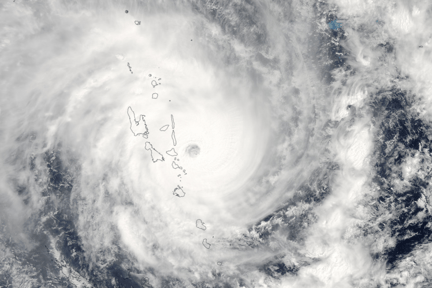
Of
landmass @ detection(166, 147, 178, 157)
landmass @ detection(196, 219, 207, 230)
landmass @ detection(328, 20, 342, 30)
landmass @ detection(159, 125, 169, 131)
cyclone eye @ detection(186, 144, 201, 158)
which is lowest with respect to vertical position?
landmass @ detection(196, 219, 207, 230)

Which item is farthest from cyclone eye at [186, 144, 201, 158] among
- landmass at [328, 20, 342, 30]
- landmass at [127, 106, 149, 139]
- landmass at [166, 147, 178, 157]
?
landmass at [328, 20, 342, 30]

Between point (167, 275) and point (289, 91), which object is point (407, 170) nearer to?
point (289, 91)

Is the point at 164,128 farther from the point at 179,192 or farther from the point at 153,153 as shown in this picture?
the point at 179,192

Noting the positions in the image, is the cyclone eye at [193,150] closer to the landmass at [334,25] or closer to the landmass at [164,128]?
the landmass at [164,128]

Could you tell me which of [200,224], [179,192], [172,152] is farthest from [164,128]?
[200,224]

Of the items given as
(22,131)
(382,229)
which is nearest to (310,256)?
(382,229)

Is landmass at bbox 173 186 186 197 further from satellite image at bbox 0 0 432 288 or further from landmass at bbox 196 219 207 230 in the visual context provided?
landmass at bbox 196 219 207 230

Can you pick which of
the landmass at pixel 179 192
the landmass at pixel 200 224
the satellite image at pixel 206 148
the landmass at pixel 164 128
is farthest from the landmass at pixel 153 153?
the landmass at pixel 200 224
